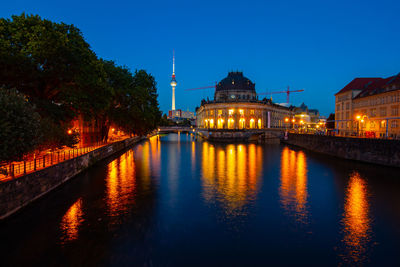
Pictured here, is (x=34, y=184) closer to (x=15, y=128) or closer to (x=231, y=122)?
(x=15, y=128)

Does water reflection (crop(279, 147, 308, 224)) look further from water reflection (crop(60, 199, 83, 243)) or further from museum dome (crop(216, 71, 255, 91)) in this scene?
museum dome (crop(216, 71, 255, 91))

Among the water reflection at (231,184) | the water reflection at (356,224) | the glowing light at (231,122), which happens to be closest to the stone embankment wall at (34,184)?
the water reflection at (231,184)

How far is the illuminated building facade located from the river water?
102 m

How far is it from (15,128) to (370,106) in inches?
3356

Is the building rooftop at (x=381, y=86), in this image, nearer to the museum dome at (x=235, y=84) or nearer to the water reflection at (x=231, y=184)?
the water reflection at (x=231, y=184)

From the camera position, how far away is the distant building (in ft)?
208

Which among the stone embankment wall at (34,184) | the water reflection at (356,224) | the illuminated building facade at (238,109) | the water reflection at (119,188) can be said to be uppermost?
the illuminated building facade at (238,109)

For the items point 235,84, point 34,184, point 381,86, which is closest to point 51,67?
point 34,184

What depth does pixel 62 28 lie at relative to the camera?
103 feet

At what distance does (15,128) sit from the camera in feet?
62.1

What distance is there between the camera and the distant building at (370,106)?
6349cm

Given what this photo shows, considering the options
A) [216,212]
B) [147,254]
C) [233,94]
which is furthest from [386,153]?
[233,94]

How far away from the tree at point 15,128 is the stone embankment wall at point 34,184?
1966mm

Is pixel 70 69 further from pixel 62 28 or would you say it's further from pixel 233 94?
pixel 233 94
